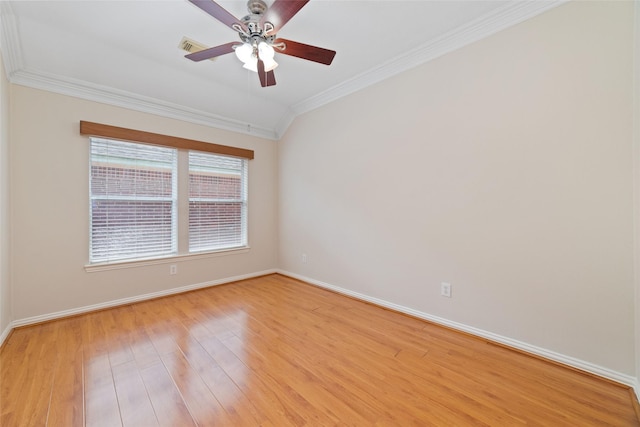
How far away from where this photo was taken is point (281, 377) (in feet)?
5.60

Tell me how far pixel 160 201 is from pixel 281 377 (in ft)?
8.97

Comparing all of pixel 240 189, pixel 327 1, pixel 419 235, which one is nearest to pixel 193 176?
pixel 240 189

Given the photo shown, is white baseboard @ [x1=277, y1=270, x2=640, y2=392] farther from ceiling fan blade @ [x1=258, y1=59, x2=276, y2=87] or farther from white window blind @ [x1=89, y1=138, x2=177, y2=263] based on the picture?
white window blind @ [x1=89, y1=138, x2=177, y2=263]

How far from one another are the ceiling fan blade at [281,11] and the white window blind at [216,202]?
238 centimetres

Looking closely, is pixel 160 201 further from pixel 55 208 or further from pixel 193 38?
pixel 193 38

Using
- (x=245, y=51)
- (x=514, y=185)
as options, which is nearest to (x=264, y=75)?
(x=245, y=51)

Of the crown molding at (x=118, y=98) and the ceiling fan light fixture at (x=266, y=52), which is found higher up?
the crown molding at (x=118, y=98)

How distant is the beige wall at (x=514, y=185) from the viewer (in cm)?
167

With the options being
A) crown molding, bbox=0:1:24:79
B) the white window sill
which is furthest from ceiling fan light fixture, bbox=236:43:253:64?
the white window sill

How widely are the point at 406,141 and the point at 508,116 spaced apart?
892mm

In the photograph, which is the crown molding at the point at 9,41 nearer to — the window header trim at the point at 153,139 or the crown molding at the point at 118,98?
the crown molding at the point at 118,98

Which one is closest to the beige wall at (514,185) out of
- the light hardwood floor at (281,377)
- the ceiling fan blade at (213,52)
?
the light hardwood floor at (281,377)

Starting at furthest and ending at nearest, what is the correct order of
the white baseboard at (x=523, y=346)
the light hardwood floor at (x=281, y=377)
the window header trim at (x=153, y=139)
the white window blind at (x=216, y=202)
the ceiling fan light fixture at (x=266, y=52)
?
the white window blind at (x=216, y=202) → the window header trim at (x=153, y=139) → the ceiling fan light fixture at (x=266, y=52) → the white baseboard at (x=523, y=346) → the light hardwood floor at (x=281, y=377)

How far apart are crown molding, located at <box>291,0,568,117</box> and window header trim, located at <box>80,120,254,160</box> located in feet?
5.38
